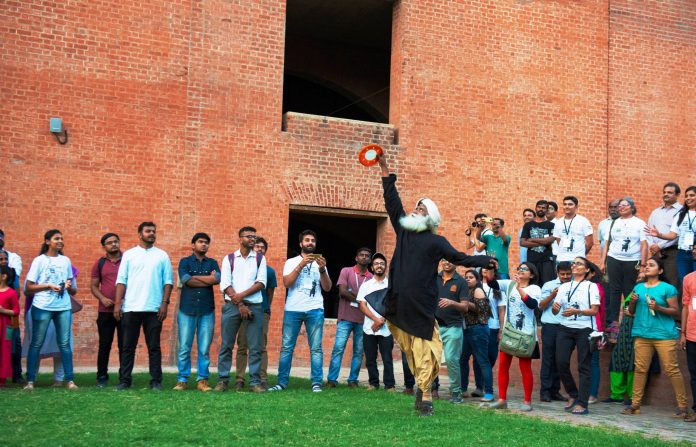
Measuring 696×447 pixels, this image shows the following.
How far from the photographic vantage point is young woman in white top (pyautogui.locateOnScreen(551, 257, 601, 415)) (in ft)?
36.3

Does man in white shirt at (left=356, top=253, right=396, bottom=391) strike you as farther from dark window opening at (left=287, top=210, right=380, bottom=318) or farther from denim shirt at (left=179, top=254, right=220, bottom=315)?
dark window opening at (left=287, top=210, right=380, bottom=318)

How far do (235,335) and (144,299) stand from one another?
4.12ft

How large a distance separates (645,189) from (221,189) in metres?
8.84

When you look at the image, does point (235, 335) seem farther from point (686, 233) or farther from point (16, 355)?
point (686, 233)

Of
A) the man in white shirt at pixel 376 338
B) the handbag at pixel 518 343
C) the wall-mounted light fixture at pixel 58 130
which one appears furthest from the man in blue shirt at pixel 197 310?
the wall-mounted light fixture at pixel 58 130

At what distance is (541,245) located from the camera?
14.6m

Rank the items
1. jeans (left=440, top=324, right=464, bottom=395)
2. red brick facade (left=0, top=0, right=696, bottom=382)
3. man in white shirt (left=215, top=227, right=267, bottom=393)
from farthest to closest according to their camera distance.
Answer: red brick facade (left=0, top=0, right=696, bottom=382)
man in white shirt (left=215, top=227, right=267, bottom=393)
jeans (left=440, top=324, right=464, bottom=395)

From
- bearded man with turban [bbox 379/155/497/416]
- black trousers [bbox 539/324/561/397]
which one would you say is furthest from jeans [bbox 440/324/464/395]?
bearded man with turban [bbox 379/155/497/416]

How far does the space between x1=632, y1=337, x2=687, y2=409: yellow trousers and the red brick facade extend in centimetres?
656

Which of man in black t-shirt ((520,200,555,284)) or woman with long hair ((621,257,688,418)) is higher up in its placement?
man in black t-shirt ((520,200,555,284))

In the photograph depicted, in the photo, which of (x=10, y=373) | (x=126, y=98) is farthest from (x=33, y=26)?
(x=10, y=373)

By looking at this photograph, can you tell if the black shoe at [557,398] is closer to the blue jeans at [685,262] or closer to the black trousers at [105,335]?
the blue jeans at [685,262]

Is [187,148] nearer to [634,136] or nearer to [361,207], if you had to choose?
[361,207]

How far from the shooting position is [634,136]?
62.1ft
